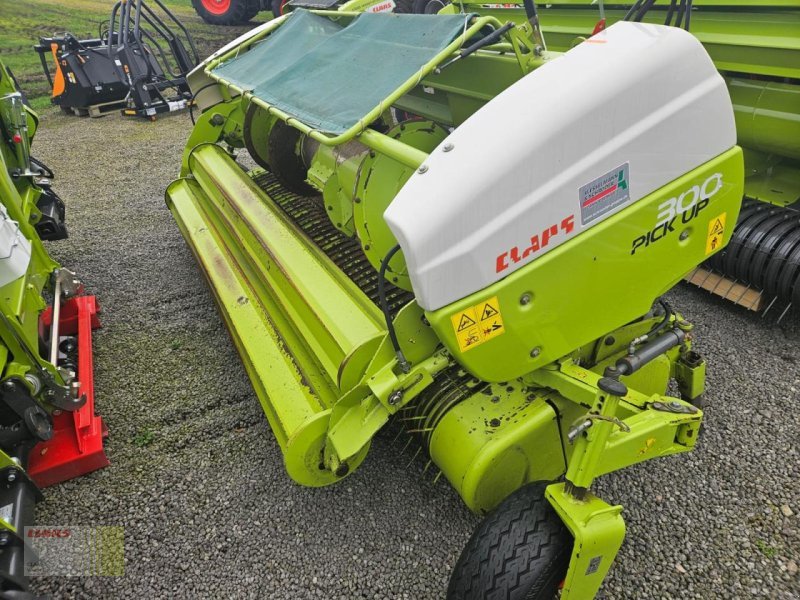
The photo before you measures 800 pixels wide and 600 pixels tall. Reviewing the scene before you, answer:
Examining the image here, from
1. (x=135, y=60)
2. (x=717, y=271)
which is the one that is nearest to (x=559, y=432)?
(x=717, y=271)

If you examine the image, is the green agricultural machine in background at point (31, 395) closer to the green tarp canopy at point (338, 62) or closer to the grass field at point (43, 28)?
the green tarp canopy at point (338, 62)

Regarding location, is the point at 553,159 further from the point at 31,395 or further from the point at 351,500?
the point at 31,395

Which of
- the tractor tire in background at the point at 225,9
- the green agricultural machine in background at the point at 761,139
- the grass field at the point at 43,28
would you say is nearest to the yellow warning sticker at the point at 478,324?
the green agricultural machine in background at the point at 761,139

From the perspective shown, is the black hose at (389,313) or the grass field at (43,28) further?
the grass field at (43,28)

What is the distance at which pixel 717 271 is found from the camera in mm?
3346

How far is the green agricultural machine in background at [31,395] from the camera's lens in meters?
2.18

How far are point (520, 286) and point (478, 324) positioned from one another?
16 cm

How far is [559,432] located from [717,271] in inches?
78.2

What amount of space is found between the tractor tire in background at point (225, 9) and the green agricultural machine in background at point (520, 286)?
11.9 m

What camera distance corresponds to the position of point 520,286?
167cm

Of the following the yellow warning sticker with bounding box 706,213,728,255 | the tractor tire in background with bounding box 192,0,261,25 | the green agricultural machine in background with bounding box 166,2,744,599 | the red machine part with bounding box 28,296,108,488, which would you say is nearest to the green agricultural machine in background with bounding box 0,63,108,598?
the red machine part with bounding box 28,296,108,488

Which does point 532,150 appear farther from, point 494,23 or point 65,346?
point 65,346

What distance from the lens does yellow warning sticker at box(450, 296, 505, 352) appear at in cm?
164

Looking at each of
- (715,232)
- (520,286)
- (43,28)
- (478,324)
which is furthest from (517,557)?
(43,28)
